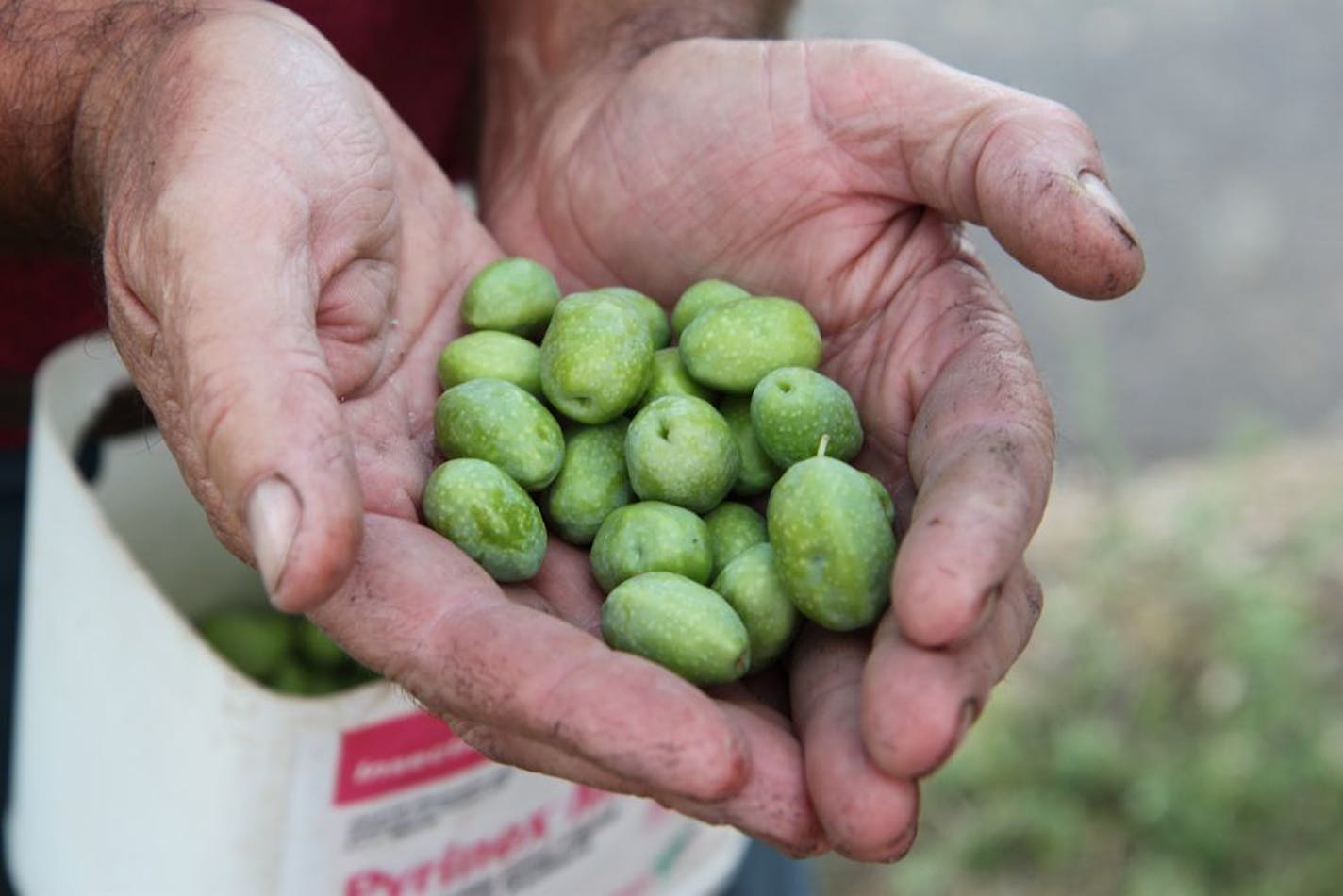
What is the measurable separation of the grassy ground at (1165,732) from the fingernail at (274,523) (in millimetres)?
2399

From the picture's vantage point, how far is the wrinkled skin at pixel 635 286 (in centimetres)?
143

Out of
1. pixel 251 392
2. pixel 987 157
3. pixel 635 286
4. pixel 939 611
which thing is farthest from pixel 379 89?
pixel 939 611

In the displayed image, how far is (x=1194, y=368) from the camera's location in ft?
16.7

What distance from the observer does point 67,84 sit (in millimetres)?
1975

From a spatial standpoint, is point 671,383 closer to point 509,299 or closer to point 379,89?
point 509,299

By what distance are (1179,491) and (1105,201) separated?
2879 mm

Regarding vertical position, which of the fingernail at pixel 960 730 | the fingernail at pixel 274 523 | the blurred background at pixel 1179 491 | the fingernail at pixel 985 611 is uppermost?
the fingernail at pixel 274 523

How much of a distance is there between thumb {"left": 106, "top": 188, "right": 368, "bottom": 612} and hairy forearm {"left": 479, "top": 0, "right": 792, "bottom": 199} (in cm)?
106

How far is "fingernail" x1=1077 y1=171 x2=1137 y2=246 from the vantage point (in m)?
1.77

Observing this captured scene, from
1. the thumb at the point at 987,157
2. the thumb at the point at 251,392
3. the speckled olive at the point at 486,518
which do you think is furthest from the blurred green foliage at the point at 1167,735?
the thumb at the point at 251,392

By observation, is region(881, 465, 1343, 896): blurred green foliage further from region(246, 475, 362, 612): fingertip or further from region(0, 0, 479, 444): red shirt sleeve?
region(246, 475, 362, 612): fingertip

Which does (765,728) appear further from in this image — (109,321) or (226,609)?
(226,609)

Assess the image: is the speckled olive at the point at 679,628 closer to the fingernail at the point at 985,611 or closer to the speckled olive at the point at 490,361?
the fingernail at the point at 985,611

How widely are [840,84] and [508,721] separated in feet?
3.57
